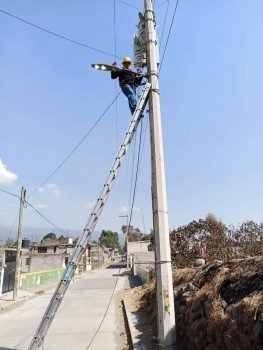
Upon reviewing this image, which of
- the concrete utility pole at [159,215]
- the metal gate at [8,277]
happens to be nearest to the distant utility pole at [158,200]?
the concrete utility pole at [159,215]

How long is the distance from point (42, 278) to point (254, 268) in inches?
1316

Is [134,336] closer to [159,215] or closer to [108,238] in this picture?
[159,215]

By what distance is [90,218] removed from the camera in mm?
7211

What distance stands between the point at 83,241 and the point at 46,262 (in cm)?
5189

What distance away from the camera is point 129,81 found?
8992 mm

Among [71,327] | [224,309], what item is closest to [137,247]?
[71,327]

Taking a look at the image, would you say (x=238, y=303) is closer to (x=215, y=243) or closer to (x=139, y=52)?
(x=139, y=52)

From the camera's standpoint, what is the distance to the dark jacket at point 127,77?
8906 millimetres

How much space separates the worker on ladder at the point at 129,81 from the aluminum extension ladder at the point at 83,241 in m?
0.79

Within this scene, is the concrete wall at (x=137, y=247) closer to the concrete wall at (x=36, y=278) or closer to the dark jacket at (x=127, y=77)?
the concrete wall at (x=36, y=278)

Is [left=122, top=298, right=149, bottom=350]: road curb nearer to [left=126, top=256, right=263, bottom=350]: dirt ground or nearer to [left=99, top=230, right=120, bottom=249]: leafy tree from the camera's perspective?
[left=126, top=256, right=263, bottom=350]: dirt ground

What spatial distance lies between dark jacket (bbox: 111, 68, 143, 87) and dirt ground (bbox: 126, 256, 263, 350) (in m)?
4.64

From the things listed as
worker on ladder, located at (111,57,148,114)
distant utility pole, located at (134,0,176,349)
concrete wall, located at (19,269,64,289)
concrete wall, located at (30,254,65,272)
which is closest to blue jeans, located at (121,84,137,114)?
worker on ladder, located at (111,57,148,114)

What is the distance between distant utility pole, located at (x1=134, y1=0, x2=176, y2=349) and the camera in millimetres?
6781
